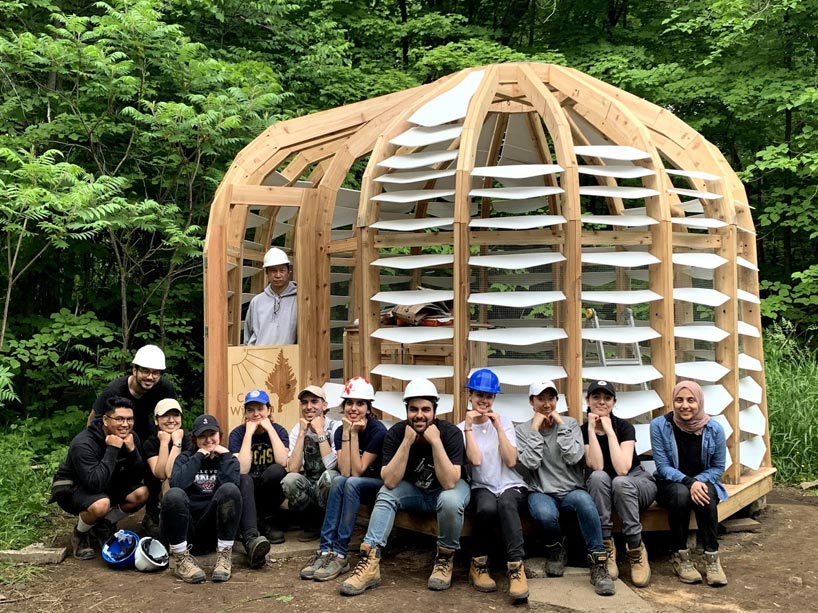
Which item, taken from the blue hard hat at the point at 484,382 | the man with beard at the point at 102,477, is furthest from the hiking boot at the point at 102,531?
the blue hard hat at the point at 484,382

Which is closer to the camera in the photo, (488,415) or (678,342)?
(488,415)

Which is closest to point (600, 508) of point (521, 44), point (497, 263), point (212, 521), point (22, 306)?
point (497, 263)

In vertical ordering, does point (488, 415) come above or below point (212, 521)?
above

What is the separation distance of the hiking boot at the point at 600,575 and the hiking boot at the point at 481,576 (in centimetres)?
59

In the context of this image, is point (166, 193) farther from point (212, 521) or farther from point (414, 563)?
point (414, 563)

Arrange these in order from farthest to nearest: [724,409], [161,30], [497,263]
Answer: [161,30] < [724,409] < [497,263]

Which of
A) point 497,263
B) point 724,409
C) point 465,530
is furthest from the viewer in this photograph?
point 724,409

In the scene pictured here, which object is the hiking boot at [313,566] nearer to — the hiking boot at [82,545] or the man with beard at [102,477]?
the man with beard at [102,477]

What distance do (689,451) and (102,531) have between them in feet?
12.9

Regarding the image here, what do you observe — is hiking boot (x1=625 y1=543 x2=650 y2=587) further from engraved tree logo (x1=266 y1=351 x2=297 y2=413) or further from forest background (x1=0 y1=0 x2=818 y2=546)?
forest background (x1=0 y1=0 x2=818 y2=546)

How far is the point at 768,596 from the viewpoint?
4.48 metres

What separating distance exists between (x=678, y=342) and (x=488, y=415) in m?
2.09

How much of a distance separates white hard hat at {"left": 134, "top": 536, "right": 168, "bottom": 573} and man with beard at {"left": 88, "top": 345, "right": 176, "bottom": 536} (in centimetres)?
49

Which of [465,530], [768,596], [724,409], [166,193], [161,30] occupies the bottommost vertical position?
[768,596]
